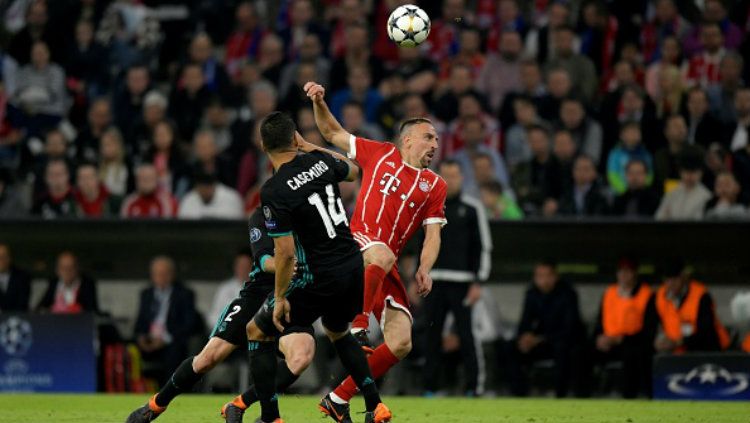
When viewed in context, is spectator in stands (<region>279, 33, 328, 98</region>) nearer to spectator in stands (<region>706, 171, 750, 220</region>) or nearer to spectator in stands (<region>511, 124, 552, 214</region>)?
spectator in stands (<region>511, 124, 552, 214</region>)

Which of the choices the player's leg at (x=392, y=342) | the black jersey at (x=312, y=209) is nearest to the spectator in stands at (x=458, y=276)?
the player's leg at (x=392, y=342)

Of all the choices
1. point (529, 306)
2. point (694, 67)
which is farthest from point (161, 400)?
point (694, 67)

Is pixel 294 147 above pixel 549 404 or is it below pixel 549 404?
above

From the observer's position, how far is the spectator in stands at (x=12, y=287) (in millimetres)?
16750

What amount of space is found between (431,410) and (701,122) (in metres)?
6.23

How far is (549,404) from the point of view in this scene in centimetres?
1338

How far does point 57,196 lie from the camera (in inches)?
670

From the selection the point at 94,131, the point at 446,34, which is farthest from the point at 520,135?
the point at 94,131

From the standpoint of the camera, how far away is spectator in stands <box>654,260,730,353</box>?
15.3 meters

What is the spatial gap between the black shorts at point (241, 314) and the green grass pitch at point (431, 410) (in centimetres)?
123

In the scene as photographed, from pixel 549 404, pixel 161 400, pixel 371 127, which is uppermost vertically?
pixel 371 127

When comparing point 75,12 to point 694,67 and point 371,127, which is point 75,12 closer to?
point 371,127

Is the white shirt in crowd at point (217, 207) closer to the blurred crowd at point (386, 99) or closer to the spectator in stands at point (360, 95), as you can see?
the blurred crowd at point (386, 99)

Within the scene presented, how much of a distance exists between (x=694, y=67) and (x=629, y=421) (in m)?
7.76
